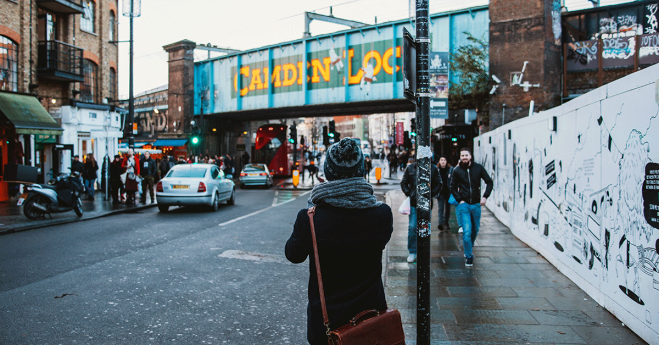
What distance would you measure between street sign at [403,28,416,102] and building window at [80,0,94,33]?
22878 mm

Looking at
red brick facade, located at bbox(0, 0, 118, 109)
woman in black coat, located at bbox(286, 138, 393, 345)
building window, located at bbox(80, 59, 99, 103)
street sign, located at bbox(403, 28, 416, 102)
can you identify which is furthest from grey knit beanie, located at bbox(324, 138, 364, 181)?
building window, located at bbox(80, 59, 99, 103)

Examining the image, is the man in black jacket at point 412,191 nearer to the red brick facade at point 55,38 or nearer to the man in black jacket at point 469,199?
the man in black jacket at point 469,199

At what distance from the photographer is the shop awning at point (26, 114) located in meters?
17.3

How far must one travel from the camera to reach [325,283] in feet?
8.23

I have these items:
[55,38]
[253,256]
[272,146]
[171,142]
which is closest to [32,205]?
[253,256]

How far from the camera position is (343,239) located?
8.04 feet

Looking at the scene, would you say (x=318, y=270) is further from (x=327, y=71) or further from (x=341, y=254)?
(x=327, y=71)

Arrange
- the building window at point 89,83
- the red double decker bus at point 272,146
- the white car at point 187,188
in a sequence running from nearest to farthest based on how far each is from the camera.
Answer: the white car at point 187,188 < the building window at point 89,83 < the red double decker bus at point 272,146

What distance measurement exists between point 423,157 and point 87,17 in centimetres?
2414

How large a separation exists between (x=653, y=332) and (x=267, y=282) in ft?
14.1

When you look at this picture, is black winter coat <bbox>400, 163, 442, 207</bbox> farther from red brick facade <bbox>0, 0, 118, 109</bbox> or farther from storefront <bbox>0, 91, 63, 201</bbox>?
red brick facade <bbox>0, 0, 118, 109</bbox>

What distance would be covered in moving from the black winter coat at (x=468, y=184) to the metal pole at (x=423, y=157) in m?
3.64

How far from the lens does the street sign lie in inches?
154

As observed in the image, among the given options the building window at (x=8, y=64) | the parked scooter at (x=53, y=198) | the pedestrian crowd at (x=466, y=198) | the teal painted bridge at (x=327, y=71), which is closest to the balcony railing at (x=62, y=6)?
the building window at (x=8, y=64)
